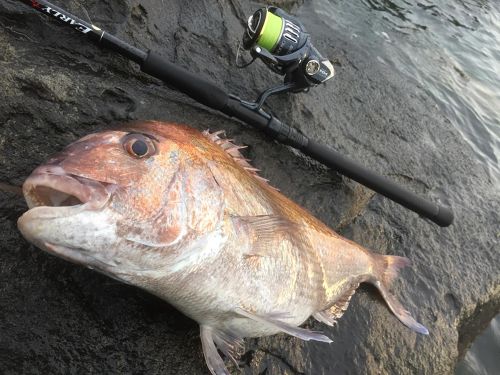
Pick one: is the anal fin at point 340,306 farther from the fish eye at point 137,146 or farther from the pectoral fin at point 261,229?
the fish eye at point 137,146

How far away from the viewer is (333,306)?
3.40m

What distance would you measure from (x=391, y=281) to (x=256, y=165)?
61.1 inches

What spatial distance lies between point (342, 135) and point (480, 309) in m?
2.23

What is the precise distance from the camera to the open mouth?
1.76 m

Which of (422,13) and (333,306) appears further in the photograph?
(422,13)

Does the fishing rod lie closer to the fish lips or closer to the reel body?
the reel body

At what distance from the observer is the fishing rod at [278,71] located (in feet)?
10.7

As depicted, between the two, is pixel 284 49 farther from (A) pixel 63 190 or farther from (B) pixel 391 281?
(A) pixel 63 190

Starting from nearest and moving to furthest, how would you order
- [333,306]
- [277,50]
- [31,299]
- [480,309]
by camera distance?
1. [31,299]
2. [333,306]
3. [277,50]
4. [480,309]

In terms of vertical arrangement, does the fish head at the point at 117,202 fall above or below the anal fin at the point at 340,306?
above

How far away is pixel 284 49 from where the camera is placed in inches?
144

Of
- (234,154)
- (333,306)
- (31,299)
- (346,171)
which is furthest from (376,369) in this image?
(31,299)

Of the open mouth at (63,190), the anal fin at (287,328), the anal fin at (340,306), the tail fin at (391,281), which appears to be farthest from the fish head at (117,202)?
the tail fin at (391,281)

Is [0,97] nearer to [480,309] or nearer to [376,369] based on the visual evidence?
[376,369]
